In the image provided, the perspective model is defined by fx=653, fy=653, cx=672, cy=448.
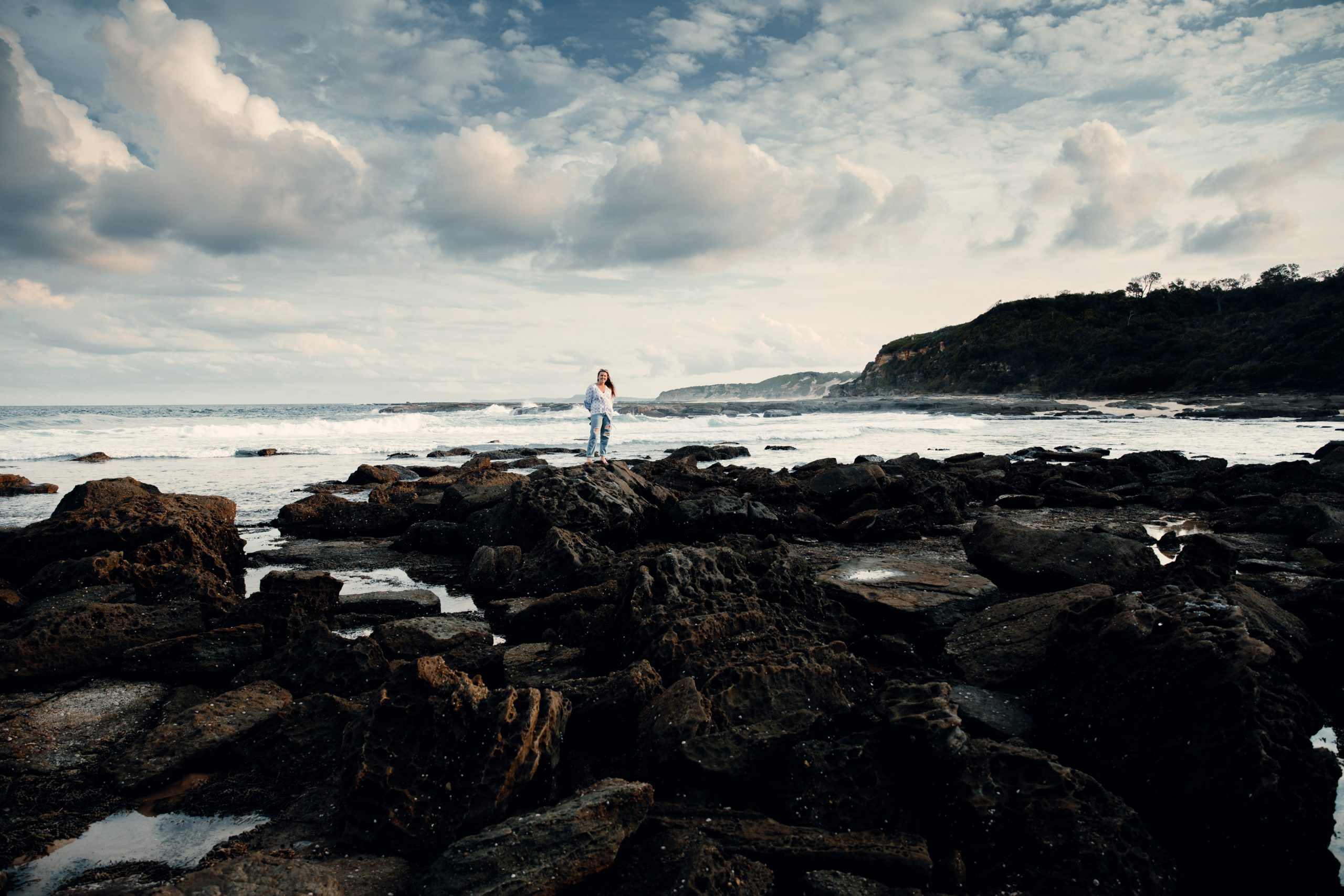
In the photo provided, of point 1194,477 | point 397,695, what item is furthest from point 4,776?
point 1194,477

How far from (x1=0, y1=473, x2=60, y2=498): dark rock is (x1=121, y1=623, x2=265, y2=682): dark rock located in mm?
12153

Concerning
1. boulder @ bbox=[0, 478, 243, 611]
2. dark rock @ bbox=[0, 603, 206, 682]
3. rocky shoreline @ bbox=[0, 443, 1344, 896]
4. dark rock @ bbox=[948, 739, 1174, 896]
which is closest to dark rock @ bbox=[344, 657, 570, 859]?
rocky shoreline @ bbox=[0, 443, 1344, 896]

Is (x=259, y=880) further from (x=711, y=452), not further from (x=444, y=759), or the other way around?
(x=711, y=452)

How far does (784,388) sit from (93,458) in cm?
14753

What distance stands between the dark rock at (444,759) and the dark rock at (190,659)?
1931 millimetres

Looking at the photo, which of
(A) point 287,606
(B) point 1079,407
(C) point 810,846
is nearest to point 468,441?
(A) point 287,606

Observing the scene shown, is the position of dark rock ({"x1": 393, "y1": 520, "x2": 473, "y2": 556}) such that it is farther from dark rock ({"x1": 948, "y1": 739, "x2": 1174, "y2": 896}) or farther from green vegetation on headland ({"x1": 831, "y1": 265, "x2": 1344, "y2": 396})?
green vegetation on headland ({"x1": 831, "y1": 265, "x2": 1344, "y2": 396})

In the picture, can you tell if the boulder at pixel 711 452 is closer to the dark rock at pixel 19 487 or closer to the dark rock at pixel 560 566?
the dark rock at pixel 560 566

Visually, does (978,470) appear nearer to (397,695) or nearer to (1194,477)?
(1194,477)

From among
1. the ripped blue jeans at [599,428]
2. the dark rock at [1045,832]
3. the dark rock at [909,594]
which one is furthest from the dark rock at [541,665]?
the ripped blue jeans at [599,428]

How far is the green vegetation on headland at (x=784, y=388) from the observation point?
468ft

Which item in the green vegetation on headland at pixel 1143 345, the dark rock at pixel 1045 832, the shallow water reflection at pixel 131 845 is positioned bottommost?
the shallow water reflection at pixel 131 845

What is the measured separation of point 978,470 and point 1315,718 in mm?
10678

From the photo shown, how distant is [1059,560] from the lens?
4.96 metres
